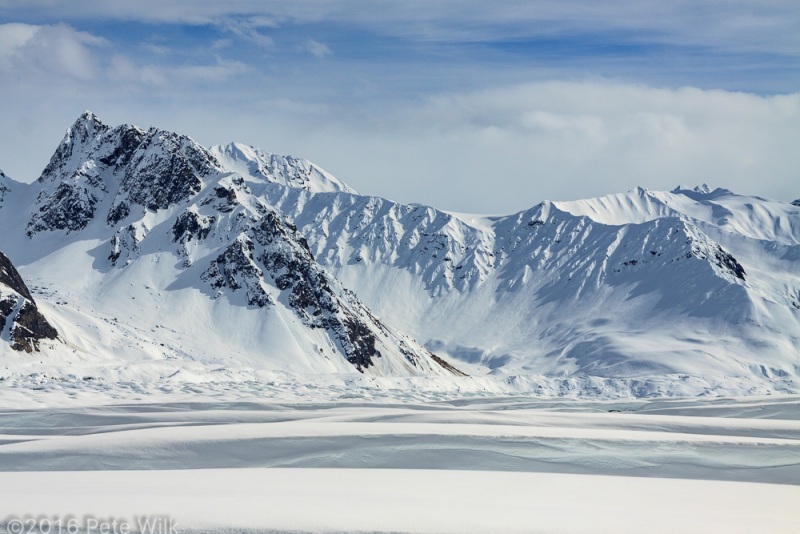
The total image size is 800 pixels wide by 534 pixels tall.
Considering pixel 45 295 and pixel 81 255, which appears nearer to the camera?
pixel 45 295

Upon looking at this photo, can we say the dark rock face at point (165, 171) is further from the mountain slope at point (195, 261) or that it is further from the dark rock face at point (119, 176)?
the mountain slope at point (195, 261)

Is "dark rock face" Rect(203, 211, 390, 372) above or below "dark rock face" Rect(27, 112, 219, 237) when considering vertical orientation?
below

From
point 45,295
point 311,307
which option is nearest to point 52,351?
point 45,295

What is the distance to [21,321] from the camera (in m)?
92.8

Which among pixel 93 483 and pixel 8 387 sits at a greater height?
pixel 93 483

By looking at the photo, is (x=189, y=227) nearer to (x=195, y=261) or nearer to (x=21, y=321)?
(x=195, y=261)

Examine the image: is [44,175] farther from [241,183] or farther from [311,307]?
[311,307]

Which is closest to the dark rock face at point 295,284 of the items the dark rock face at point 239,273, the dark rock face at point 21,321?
the dark rock face at point 239,273

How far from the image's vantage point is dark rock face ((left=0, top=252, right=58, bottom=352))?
90.8 m

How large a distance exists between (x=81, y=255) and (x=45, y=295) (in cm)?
2345

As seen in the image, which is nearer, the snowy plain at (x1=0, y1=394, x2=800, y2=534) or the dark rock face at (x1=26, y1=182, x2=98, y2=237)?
the snowy plain at (x1=0, y1=394, x2=800, y2=534)

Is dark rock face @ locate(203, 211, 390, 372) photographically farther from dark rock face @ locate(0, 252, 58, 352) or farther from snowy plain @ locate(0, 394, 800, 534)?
snowy plain @ locate(0, 394, 800, 534)

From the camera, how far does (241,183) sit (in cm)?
16550

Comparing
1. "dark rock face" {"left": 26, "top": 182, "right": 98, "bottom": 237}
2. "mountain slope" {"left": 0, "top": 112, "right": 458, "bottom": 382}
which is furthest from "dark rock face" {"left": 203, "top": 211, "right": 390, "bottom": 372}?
"dark rock face" {"left": 26, "top": 182, "right": 98, "bottom": 237}
